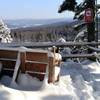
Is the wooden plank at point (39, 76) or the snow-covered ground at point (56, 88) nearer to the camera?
the snow-covered ground at point (56, 88)

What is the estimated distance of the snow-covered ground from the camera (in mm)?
8336

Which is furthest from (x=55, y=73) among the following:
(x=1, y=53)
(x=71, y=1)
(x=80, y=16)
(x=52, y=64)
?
(x=80, y=16)

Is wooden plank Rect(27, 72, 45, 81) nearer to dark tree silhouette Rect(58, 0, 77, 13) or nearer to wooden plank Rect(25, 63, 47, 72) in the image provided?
wooden plank Rect(25, 63, 47, 72)

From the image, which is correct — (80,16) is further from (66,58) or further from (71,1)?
(66,58)

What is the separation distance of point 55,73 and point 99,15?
10.1 m

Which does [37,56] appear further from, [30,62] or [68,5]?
[68,5]

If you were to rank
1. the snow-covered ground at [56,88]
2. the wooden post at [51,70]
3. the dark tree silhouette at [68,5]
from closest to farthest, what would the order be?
the snow-covered ground at [56,88]
the wooden post at [51,70]
the dark tree silhouette at [68,5]

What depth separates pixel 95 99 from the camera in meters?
9.09

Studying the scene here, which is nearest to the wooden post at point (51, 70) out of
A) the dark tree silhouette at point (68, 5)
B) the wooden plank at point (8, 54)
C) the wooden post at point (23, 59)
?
the wooden post at point (23, 59)

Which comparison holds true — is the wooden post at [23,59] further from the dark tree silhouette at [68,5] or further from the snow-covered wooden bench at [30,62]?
the dark tree silhouette at [68,5]

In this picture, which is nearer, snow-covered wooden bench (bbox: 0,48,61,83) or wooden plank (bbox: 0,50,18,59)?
snow-covered wooden bench (bbox: 0,48,61,83)

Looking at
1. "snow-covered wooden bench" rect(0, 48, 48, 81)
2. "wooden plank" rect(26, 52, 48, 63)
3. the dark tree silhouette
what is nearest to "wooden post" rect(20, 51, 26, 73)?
"snow-covered wooden bench" rect(0, 48, 48, 81)

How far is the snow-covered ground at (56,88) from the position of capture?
8336 millimetres

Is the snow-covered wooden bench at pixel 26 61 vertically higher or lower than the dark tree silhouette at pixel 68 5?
lower
